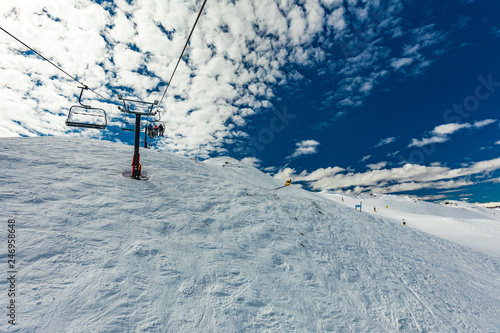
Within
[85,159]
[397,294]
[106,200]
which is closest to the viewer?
[397,294]

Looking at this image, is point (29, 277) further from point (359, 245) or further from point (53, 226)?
point (359, 245)

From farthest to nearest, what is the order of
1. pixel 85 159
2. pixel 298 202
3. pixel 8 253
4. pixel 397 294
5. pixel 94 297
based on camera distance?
pixel 298 202, pixel 85 159, pixel 397 294, pixel 8 253, pixel 94 297

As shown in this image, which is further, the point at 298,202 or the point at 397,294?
the point at 298,202

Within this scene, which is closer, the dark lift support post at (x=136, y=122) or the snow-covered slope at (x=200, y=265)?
the snow-covered slope at (x=200, y=265)

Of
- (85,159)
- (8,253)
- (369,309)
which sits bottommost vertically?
(369,309)

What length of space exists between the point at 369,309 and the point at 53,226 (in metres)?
11.2

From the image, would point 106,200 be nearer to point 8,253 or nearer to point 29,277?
point 8,253

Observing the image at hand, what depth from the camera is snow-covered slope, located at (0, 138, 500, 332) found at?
5445 millimetres

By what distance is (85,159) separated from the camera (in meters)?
14.3

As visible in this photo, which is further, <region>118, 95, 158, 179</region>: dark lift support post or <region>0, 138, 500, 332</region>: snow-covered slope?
<region>118, 95, 158, 179</region>: dark lift support post

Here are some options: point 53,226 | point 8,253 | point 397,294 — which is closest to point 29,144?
point 53,226

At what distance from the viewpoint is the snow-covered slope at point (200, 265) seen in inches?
214

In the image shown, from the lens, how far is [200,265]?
24.4 ft

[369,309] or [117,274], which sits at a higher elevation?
[117,274]
